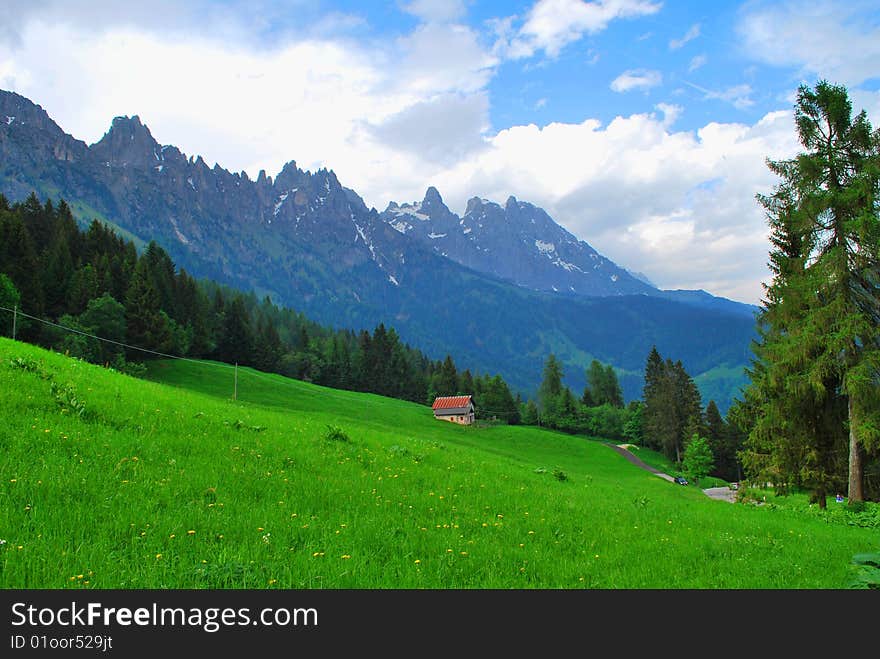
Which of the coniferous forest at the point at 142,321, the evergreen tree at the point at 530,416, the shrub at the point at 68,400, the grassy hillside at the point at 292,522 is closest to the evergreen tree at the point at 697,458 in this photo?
the evergreen tree at the point at 530,416

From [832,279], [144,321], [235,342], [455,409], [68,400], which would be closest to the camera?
[68,400]

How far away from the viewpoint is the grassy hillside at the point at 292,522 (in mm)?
6461

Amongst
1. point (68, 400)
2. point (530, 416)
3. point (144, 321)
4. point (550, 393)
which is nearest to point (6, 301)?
point (144, 321)

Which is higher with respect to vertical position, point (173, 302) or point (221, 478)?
point (173, 302)

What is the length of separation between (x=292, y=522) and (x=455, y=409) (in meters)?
93.4

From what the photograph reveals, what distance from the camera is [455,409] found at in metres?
101

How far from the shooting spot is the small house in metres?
98.8

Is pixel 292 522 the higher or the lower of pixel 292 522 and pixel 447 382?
the lower

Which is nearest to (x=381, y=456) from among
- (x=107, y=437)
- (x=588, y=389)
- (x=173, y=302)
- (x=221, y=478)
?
(x=221, y=478)

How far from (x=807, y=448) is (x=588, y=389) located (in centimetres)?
11715

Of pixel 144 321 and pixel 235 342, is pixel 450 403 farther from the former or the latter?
pixel 144 321

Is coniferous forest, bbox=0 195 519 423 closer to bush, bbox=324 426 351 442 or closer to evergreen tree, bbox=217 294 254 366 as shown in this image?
evergreen tree, bbox=217 294 254 366
